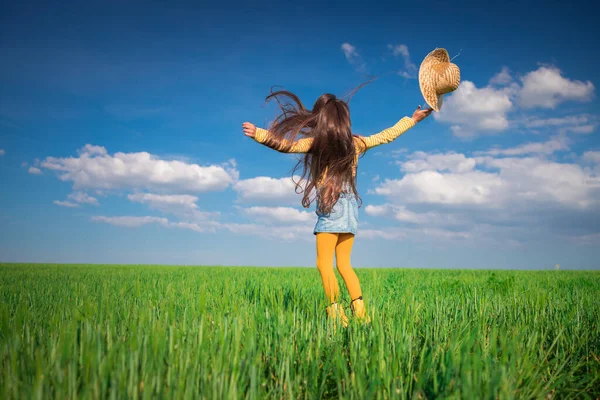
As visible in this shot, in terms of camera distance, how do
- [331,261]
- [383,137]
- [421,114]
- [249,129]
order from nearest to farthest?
[249,129]
[331,261]
[383,137]
[421,114]

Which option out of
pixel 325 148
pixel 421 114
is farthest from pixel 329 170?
pixel 421 114

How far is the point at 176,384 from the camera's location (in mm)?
1801

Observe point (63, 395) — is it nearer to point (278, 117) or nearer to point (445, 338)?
point (445, 338)

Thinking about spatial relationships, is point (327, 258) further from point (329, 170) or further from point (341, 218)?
point (329, 170)

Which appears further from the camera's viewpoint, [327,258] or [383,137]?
[383,137]

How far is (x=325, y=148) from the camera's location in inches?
161

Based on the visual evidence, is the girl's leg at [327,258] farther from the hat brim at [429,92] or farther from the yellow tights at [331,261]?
the hat brim at [429,92]

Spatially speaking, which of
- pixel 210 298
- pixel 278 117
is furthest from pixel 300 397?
pixel 210 298

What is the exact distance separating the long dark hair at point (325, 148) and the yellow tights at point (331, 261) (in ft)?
1.01

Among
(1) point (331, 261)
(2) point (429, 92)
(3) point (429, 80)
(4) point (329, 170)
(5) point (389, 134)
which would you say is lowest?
(1) point (331, 261)

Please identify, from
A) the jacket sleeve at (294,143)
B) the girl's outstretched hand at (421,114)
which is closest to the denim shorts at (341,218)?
the jacket sleeve at (294,143)

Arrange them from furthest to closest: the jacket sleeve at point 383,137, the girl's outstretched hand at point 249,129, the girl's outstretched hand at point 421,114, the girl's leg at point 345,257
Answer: the girl's outstretched hand at point 421,114
the jacket sleeve at point 383,137
the girl's leg at point 345,257
the girl's outstretched hand at point 249,129

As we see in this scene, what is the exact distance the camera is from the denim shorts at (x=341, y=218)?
3.91m

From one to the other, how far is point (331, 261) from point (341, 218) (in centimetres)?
45
